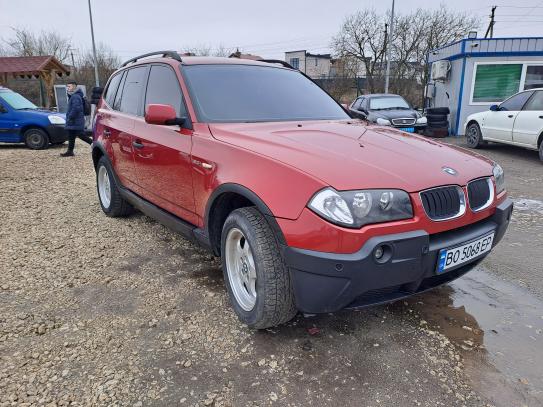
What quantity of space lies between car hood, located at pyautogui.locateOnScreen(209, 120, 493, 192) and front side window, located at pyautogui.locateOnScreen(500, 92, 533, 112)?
25.6ft

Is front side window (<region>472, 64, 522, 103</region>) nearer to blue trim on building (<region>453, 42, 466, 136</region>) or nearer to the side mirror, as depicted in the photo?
blue trim on building (<region>453, 42, 466, 136</region>)

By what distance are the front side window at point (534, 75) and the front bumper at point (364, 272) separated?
14857 mm

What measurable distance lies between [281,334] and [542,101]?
892 centimetres

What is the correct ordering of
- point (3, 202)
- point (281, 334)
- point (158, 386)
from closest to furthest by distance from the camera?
1. point (158, 386)
2. point (281, 334)
3. point (3, 202)

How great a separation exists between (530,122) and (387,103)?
4.86m

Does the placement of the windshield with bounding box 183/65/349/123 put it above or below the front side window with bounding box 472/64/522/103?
below

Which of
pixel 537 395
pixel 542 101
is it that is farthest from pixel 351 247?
pixel 542 101

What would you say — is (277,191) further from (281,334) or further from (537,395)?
(537,395)

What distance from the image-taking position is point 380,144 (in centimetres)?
280

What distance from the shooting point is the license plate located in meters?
2.31

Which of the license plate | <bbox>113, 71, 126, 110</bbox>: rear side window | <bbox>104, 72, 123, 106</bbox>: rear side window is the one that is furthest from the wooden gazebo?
the license plate

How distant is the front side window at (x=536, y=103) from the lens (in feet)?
29.2

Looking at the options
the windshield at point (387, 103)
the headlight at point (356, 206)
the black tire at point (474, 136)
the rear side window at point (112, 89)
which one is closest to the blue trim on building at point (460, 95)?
the windshield at point (387, 103)

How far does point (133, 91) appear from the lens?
438cm
